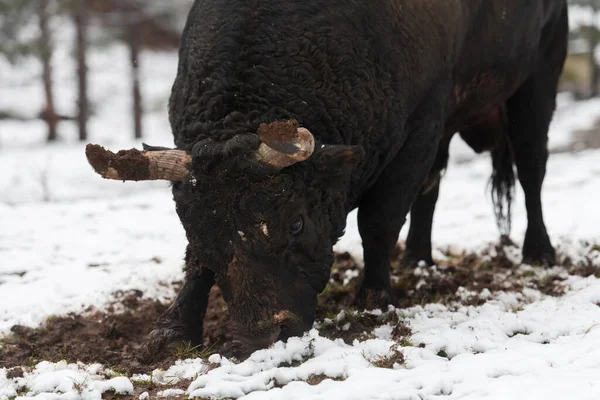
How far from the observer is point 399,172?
5.56 m

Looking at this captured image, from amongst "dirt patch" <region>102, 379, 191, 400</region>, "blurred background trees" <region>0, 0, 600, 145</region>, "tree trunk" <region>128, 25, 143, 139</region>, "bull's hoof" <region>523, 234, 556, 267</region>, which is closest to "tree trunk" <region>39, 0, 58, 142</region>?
"blurred background trees" <region>0, 0, 600, 145</region>

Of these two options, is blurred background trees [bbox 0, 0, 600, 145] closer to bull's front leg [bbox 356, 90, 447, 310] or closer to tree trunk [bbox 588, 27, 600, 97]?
tree trunk [bbox 588, 27, 600, 97]

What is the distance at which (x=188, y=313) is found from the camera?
200 inches

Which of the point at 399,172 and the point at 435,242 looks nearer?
the point at 399,172

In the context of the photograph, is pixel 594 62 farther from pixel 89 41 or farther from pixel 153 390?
pixel 153 390

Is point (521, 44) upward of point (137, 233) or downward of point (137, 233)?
upward

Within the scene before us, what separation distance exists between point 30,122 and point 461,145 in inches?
616

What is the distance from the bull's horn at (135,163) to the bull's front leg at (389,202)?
6.06 feet

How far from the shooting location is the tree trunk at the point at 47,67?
Result: 64.1 ft

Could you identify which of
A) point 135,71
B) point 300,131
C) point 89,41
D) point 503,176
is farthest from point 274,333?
point 89,41

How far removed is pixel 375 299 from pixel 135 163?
93.5 inches

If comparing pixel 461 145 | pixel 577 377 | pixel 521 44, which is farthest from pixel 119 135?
pixel 577 377

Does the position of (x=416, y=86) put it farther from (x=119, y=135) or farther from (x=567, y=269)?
(x=119, y=135)

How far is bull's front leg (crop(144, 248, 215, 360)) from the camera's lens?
4996 millimetres
